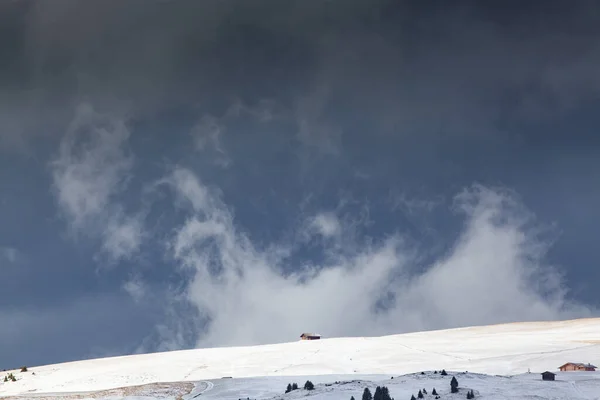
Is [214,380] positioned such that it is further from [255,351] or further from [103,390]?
[255,351]

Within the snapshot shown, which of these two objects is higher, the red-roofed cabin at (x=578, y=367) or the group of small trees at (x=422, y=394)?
the red-roofed cabin at (x=578, y=367)

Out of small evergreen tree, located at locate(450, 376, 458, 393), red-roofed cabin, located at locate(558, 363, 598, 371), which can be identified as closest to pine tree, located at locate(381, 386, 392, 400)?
small evergreen tree, located at locate(450, 376, 458, 393)

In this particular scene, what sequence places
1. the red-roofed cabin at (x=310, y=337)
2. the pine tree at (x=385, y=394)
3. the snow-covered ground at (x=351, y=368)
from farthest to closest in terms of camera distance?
the red-roofed cabin at (x=310, y=337)
the snow-covered ground at (x=351, y=368)
the pine tree at (x=385, y=394)

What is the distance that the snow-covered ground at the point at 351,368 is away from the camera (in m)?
66.3

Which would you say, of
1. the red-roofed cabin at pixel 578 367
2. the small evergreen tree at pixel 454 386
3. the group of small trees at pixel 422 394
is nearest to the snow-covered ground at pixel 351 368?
the small evergreen tree at pixel 454 386

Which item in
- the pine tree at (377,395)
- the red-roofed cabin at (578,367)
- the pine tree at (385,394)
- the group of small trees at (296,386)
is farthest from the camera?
the red-roofed cabin at (578,367)

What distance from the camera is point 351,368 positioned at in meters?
86.6

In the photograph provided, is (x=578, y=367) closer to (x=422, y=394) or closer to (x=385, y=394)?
(x=422, y=394)

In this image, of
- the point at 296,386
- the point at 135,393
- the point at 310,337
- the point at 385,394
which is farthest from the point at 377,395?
the point at 310,337

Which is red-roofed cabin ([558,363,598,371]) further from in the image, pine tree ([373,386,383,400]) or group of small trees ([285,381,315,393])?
group of small trees ([285,381,315,393])

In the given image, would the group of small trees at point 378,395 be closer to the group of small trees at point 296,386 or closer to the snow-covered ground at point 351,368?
the snow-covered ground at point 351,368

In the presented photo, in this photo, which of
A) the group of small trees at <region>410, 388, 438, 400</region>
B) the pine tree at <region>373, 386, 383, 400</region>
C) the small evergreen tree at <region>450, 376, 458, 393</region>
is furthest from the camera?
the small evergreen tree at <region>450, 376, 458, 393</region>

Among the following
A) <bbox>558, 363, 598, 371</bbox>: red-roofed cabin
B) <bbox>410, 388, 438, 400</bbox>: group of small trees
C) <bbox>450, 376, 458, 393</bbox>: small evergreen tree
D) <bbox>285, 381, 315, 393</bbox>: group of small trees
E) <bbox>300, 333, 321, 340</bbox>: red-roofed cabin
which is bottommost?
<bbox>410, 388, 438, 400</bbox>: group of small trees

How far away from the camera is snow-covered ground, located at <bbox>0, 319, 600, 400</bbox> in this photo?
218 feet
